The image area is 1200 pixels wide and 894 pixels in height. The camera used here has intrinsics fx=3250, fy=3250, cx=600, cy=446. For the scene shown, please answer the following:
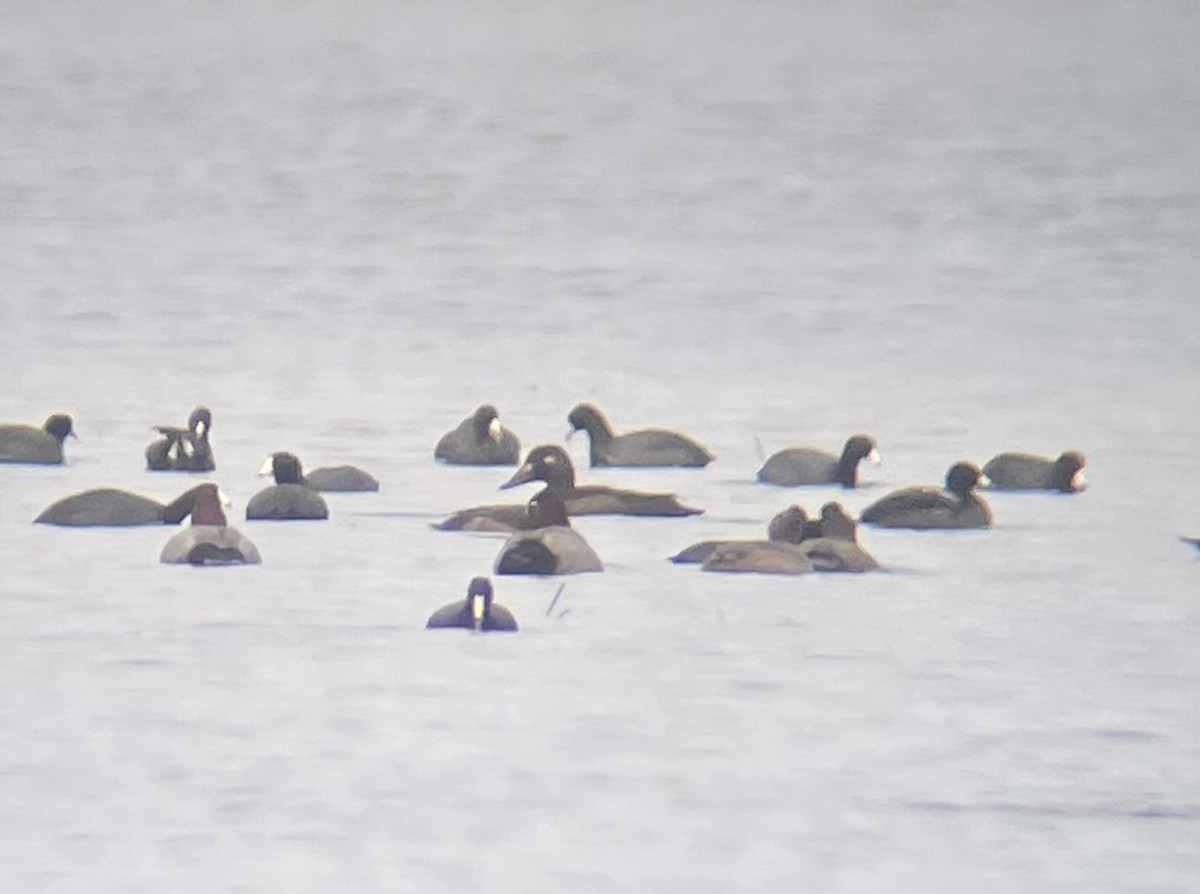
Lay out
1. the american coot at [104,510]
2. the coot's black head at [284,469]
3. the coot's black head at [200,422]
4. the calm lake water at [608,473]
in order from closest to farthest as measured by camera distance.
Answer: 1. the calm lake water at [608,473]
2. the american coot at [104,510]
3. the coot's black head at [284,469]
4. the coot's black head at [200,422]

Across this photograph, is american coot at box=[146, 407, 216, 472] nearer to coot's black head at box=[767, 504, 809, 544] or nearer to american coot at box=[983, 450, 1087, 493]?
coot's black head at box=[767, 504, 809, 544]

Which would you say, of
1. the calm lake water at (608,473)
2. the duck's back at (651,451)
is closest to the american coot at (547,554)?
the calm lake water at (608,473)

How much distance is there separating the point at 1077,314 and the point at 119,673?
16578mm

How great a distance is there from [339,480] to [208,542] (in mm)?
2441

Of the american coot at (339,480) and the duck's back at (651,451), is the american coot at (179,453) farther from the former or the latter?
the duck's back at (651,451)

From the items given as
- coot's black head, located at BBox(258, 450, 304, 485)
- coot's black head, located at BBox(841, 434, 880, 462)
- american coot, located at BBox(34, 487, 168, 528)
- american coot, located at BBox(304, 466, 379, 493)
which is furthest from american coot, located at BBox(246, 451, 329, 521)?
coot's black head, located at BBox(841, 434, 880, 462)

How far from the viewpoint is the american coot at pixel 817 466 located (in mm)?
17141

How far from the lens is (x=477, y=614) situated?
1266cm

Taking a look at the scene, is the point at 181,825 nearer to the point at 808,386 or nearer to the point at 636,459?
the point at 636,459

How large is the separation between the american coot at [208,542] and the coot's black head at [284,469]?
40.5 inches

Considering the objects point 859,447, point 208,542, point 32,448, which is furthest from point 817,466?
point 32,448

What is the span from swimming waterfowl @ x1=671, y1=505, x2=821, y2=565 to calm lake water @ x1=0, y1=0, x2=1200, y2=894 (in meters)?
0.15

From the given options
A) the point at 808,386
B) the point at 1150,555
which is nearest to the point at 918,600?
the point at 1150,555

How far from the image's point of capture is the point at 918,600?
1358cm
